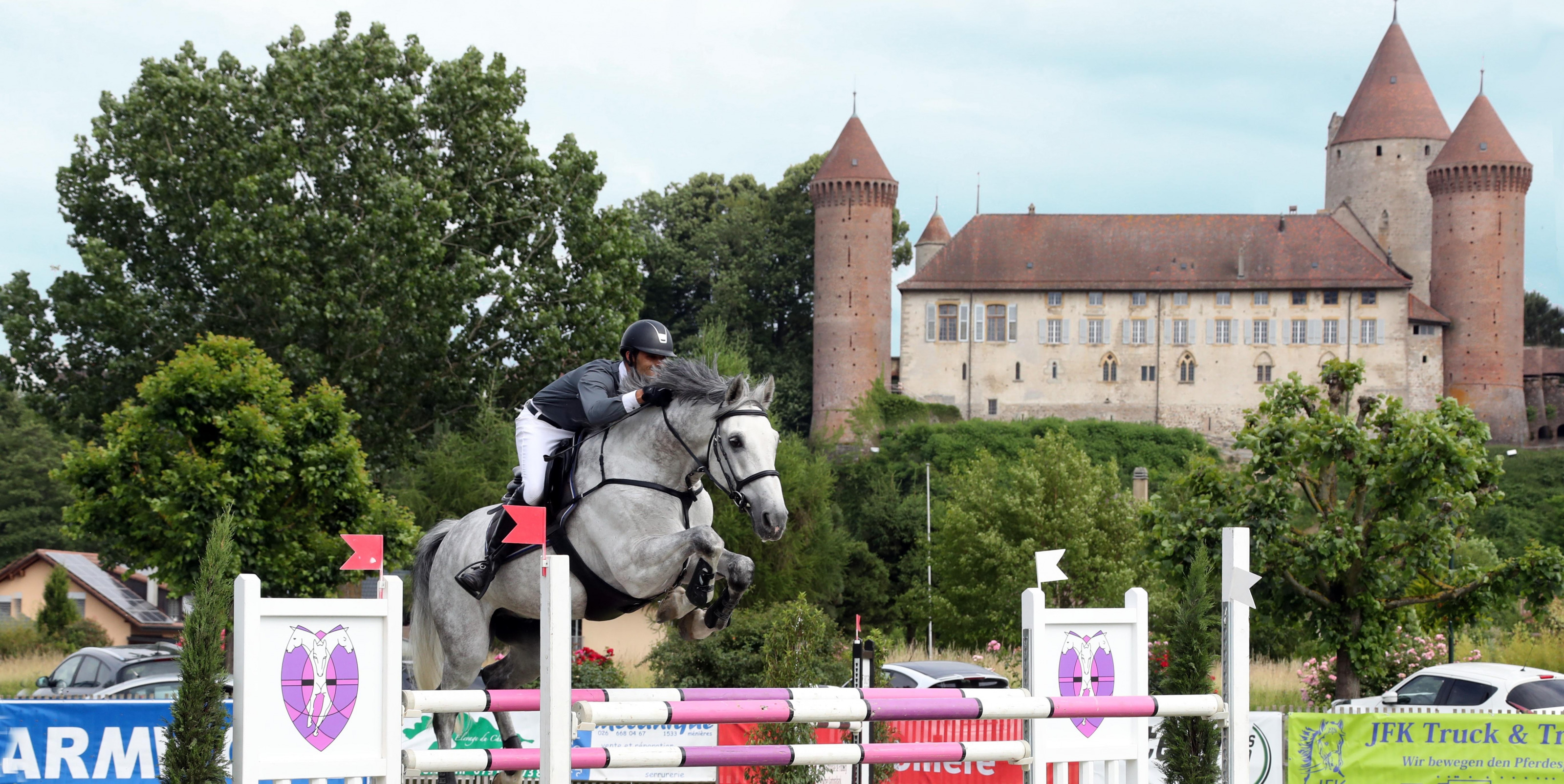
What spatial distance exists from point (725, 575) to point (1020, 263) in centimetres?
6968

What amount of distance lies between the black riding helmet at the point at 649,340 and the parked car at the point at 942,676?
31.1ft

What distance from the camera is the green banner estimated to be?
10.9 metres

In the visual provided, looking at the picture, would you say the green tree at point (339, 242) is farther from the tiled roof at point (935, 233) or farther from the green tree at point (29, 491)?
the tiled roof at point (935, 233)

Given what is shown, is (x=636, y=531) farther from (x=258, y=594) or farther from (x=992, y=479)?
(x=992, y=479)

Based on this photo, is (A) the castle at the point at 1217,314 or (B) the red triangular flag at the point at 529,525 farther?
(A) the castle at the point at 1217,314

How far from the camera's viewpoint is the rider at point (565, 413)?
601 centimetres

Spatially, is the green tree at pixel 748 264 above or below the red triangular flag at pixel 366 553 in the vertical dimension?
above

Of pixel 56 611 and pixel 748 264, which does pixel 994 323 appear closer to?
pixel 748 264

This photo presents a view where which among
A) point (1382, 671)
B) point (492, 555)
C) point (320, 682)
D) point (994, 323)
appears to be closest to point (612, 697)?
point (320, 682)

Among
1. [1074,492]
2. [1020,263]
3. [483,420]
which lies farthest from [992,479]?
[1020,263]

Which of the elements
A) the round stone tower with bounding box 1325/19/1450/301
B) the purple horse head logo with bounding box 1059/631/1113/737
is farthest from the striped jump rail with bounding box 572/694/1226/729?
the round stone tower with bounding box 1325/19/1450/301

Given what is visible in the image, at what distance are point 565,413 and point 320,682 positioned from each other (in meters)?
1.77

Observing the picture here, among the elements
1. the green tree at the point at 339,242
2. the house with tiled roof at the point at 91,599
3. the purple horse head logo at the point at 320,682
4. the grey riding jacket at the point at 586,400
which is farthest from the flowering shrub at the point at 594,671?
the house with tiled roof at the point at 91,599

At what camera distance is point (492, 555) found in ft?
20.1
